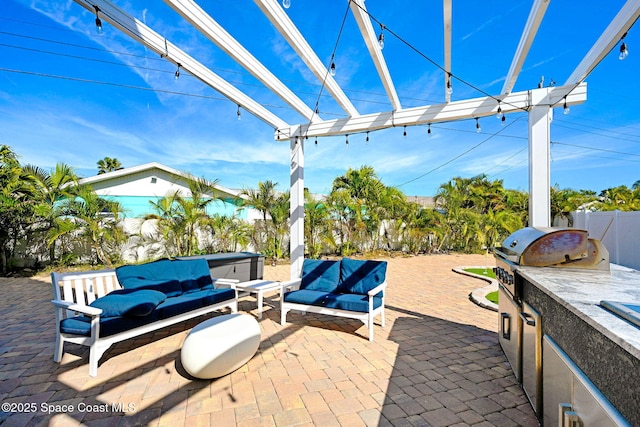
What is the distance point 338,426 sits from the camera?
7.25ft

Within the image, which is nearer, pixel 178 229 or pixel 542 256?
pixel 542 256

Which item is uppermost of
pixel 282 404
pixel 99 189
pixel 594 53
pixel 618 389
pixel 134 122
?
pixel 134 122

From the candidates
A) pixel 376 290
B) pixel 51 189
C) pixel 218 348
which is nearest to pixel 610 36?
pixel 376 290

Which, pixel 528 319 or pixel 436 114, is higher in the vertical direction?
pixel 436 114

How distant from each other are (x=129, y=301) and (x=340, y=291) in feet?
8.88

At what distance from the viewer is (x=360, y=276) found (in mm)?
4508

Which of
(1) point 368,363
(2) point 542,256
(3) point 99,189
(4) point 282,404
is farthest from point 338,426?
(3) point 99,189

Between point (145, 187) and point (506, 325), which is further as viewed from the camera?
point (145, 187)

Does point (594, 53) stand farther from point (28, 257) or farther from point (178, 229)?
point (28, 257)

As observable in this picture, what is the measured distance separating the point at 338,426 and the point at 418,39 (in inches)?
174

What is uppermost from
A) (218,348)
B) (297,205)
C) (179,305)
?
(297,205)

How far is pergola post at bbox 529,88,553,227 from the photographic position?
4.16m

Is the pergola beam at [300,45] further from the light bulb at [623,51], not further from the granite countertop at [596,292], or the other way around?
the granite countertop at [596,292]

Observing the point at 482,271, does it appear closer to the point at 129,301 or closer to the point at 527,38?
the point at 527,38
